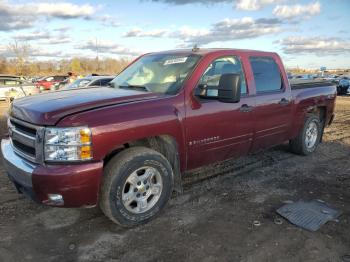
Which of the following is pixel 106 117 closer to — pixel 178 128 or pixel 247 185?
pixel 178 128

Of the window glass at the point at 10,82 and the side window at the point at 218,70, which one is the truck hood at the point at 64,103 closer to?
the side window at the point at 218,70

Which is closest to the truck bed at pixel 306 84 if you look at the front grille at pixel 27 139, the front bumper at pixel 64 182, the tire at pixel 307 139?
the tire at pixel 307 139

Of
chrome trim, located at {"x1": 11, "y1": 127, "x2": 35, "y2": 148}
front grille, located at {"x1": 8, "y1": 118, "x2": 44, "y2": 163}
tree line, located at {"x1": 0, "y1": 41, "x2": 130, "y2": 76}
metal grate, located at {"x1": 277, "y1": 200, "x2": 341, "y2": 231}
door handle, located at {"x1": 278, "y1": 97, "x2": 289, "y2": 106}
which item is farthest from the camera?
tree line, located at {"x1": 0, "y1": 41, "x2": 130, "y2": 76}

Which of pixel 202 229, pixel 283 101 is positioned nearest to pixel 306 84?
pixel 283 101

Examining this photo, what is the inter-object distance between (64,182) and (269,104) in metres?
3.27

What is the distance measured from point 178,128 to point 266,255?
163cm

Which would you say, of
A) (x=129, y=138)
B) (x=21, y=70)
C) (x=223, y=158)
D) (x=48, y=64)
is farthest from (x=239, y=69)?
(x=48, y=64)

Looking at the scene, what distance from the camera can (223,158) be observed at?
500 centimetres

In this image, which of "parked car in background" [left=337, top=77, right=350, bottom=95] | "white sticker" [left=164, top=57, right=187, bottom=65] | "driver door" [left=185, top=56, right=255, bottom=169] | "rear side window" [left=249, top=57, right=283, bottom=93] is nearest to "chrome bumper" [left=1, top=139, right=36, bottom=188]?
"driver door" [left=185, top=56, right=255, bottom=169]

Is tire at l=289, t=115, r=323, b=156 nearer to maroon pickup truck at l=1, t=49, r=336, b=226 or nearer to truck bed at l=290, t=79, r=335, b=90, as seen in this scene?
truck bed at l=290, t=79, r=335, b=90

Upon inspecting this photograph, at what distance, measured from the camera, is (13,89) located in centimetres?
2073

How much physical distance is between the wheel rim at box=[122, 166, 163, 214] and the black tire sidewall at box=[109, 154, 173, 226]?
0.14ft

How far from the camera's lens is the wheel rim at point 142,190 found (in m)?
3.92

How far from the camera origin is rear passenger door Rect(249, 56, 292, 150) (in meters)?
5.32
